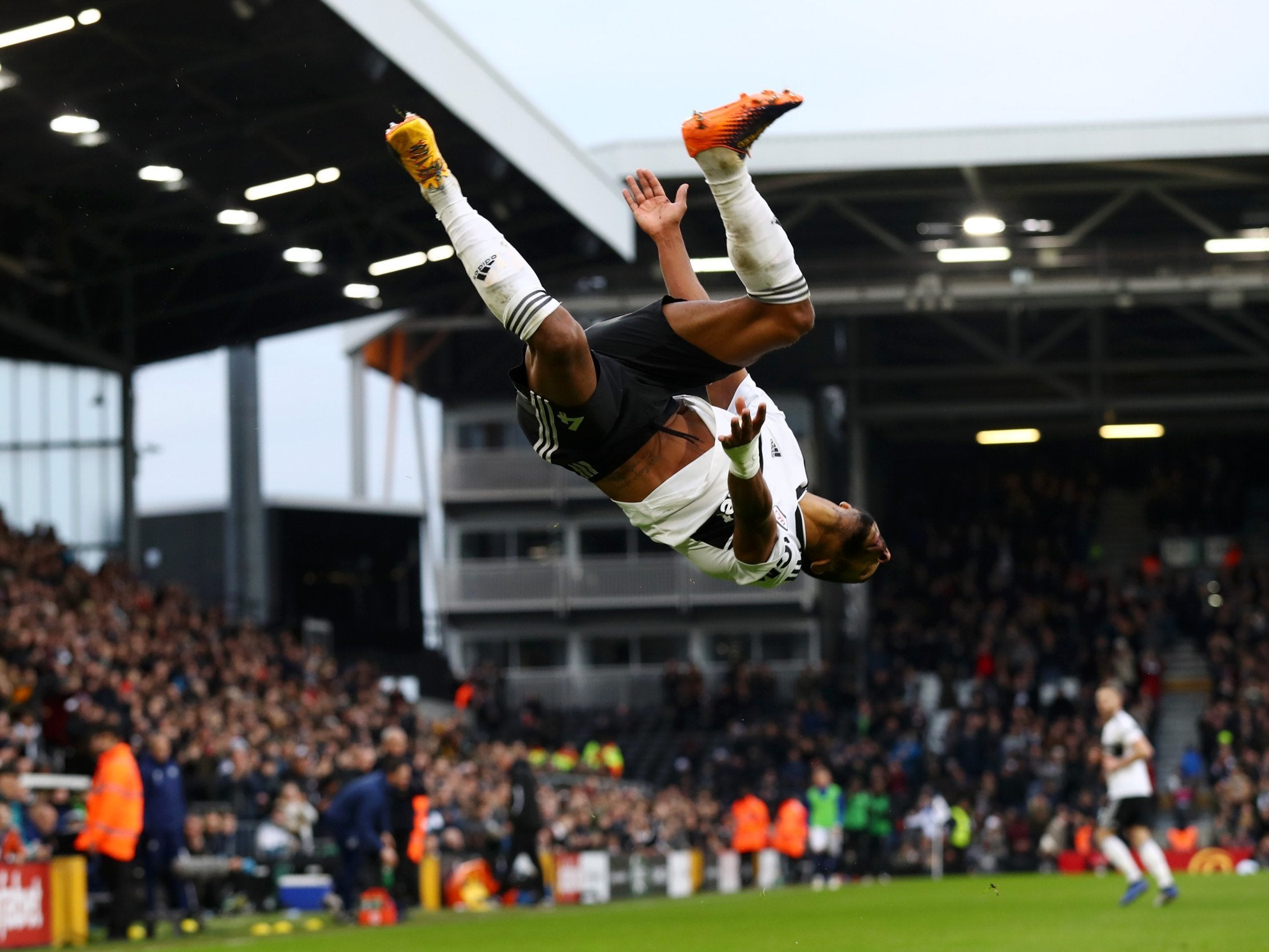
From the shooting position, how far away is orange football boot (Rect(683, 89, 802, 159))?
20.5ft

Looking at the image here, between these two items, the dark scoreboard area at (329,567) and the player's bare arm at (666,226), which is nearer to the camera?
the player's bare arm at (666,226)

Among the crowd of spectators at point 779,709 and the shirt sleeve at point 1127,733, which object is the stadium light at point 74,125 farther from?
the shirt sleeve at point 1127,733

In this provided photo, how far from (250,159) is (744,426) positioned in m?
17.2

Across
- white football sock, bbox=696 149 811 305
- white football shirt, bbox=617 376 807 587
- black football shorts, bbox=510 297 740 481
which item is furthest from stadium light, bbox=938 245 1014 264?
white football sock, bbox=696 149 811 305

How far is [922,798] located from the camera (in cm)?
2852

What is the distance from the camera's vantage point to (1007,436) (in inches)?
1652

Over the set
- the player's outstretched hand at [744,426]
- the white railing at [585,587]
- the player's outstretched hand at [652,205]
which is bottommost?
the player's outstretched hand at [744,426]

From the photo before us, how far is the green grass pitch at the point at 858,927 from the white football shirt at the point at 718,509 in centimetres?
467

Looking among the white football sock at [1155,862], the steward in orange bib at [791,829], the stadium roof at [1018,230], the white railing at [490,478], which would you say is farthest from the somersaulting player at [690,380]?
the white railing at [490,478]

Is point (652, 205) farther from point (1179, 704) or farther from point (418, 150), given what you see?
point (1179, 704)

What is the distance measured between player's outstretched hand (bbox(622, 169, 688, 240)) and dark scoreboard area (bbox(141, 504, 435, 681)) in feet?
104

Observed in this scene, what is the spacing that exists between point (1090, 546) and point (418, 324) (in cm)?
1764

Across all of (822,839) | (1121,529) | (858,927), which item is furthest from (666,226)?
(1121,529)

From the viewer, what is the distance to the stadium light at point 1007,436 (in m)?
41.7
